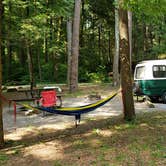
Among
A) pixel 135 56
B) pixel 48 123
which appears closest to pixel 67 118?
pixel 48 123

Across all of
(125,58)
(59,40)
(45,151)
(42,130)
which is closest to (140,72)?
(125,58)

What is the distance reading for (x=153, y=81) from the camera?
13453mm

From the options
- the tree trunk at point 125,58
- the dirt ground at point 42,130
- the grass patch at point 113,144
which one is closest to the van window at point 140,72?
the dirt ground at point 42,130

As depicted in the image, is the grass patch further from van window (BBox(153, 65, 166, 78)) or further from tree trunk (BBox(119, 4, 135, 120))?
van window (BBox(153, 65, 166, 78))

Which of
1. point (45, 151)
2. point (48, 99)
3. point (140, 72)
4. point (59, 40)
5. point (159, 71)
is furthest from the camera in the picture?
point (59, 40)

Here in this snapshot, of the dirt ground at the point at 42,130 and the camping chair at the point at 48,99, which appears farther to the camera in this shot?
the camping chair at the point at 48,99

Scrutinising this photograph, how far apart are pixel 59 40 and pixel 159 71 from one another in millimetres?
17972

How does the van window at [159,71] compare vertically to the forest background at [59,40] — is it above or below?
below

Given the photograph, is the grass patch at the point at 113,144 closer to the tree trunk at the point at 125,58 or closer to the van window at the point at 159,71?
the tree trunk at the point at 125,58

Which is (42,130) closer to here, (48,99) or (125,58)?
(48,99)

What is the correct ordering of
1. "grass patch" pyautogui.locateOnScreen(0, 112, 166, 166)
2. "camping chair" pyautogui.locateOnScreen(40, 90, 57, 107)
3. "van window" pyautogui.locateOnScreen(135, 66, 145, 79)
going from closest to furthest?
"grass patch" pyautogui.locateOnScreen(0, 112, 166, 166), "camping chair" pyautogui.locateOnScreen(40, 90, 57, 107), "van window" pyautogui.locateOnScreen(135, 66, 145, 79)

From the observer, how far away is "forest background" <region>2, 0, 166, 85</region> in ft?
50.2

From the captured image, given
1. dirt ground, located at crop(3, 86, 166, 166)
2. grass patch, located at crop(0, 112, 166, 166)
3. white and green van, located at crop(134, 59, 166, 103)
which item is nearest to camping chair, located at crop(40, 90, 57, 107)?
dirt ground, located at crop(3, 86, 166, 166)

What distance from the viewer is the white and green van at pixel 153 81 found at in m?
13.5
